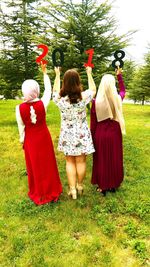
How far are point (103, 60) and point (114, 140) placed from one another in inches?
170

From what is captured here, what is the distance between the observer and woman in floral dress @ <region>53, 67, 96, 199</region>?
16.3 feet

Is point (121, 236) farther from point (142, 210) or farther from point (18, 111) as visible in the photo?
point (18, 111)

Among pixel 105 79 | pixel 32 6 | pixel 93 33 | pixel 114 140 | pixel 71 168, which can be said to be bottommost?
pixel 71 168

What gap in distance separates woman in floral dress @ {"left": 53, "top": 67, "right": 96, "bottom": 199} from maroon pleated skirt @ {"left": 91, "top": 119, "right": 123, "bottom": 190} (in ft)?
0.68

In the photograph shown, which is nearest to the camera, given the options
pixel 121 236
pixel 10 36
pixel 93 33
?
pixel 121 236

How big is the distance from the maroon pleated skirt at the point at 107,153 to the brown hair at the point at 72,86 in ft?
2.53

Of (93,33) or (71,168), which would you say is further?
(93,33)

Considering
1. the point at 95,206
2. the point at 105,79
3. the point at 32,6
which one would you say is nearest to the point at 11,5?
the point at 32,6

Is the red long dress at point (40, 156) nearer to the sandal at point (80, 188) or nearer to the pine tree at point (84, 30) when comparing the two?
the sandal at point (80, 188)

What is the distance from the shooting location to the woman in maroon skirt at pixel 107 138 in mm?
5215

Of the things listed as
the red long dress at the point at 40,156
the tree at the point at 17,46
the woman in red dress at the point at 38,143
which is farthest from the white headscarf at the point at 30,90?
the tree at the point at 17,46

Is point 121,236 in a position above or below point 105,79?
below

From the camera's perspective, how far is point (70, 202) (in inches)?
210

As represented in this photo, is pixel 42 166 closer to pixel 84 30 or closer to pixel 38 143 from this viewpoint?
pixel 38 143
